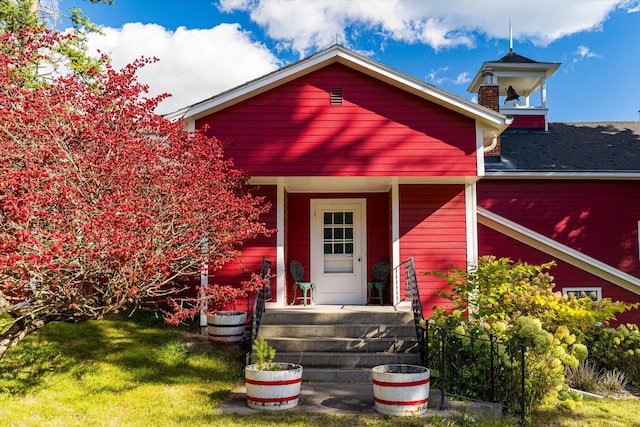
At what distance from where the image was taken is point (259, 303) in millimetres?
9594

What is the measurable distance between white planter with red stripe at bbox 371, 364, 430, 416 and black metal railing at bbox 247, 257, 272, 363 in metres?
2.50

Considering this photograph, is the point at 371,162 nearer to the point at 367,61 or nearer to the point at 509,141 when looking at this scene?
the point at 367,61

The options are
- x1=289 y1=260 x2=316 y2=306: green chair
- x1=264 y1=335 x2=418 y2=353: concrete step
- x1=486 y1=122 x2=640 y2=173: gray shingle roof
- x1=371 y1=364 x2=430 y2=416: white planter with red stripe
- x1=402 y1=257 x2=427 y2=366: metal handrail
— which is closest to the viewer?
x1=371 y1=364 x2=430 y2=416: white planter with red stripe

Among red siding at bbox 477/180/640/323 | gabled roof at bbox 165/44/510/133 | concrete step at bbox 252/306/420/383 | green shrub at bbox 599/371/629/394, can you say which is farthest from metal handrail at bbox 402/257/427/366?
red siding at bbox 477/180/640/323

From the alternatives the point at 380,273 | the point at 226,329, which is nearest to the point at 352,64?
the point at 380,273

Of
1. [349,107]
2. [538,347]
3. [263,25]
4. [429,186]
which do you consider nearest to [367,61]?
[349,107]

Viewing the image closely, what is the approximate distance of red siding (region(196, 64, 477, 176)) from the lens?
998 centimetres

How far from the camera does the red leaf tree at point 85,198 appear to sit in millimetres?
5684

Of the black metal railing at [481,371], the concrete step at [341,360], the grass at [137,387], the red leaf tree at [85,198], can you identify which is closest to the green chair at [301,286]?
the grass at [137,387]

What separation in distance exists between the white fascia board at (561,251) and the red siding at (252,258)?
497 centimetres

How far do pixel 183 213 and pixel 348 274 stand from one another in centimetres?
532

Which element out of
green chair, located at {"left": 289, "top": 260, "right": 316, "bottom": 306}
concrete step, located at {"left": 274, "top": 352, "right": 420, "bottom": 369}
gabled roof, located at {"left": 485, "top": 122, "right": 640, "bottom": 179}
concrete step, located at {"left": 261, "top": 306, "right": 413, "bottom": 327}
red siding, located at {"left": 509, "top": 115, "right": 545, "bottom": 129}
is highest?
red siding, located at {"left": 509, "top": 115, "right": 545, "bottom": 129}

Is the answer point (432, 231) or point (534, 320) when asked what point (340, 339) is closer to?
point (534, 320)

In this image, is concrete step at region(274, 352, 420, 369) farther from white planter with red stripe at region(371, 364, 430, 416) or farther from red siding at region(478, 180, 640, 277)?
red siding at region(478, 180, 640, 277)
